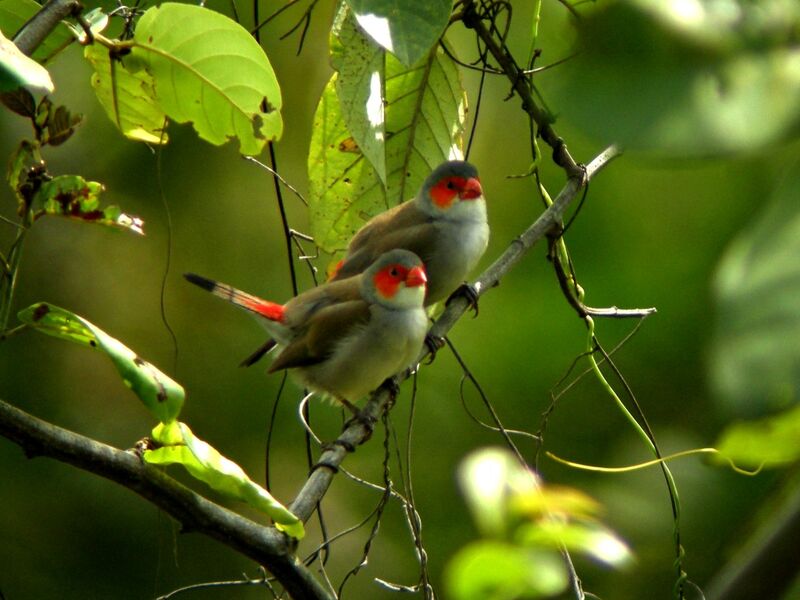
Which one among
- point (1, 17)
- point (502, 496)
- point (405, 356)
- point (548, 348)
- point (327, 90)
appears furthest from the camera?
point (548, 348)

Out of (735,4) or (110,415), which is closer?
(735,4)

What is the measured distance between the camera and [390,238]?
3945mm

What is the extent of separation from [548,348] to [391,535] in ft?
4.31

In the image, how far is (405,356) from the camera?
3.32 meters

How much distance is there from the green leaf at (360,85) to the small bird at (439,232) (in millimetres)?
1451

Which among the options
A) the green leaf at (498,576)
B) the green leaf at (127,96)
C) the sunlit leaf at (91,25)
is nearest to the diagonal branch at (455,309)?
the green leaf at (127,96)

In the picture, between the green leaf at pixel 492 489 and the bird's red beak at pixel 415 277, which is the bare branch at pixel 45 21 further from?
the bird's red beak at pixel 415 277

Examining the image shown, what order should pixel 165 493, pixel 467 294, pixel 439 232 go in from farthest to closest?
pixel 439 232
pixel 467 294
pixel 165 493

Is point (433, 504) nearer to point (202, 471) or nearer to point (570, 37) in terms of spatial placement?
point (202, 471)

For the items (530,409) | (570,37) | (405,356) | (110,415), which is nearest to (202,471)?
(570,37)

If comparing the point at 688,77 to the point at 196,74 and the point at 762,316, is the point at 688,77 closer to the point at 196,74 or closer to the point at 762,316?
the point at 762,316

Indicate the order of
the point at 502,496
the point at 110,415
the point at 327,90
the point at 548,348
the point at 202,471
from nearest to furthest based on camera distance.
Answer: the point at 502,496
the point at 202,471
the point at 327,90
the point at 548,348
the point at 110,415

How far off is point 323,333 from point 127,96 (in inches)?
61.0

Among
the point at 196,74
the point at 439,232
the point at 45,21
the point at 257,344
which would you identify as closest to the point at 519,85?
the point at 196,74
